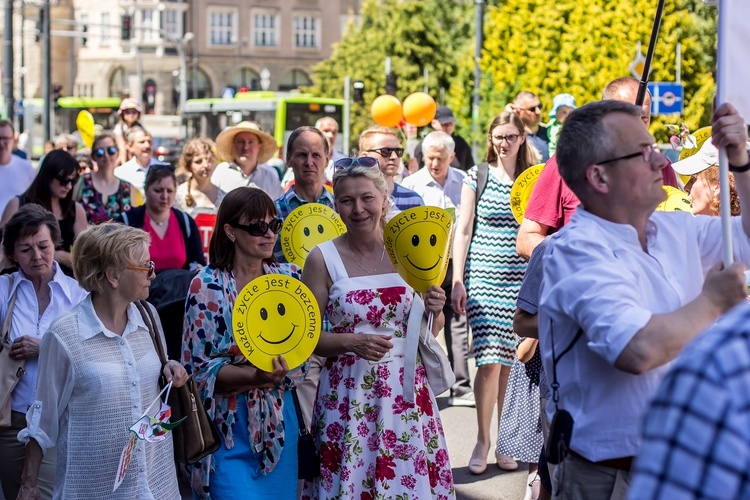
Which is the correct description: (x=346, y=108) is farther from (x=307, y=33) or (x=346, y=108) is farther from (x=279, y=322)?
(x=307, y=33)

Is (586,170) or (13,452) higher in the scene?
(586,170)

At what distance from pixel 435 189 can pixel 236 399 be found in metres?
4.27

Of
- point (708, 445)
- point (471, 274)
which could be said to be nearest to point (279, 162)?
point (471, 274)

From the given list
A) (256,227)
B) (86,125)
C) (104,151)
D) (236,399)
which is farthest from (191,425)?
(86,125)

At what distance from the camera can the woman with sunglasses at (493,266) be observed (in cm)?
729

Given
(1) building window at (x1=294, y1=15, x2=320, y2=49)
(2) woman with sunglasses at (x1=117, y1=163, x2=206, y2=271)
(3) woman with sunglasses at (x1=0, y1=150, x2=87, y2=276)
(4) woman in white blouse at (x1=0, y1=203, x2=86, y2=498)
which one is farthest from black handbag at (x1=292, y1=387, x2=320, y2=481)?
(1) building window at (x1=294, y1=15, x2=320, y2=49)

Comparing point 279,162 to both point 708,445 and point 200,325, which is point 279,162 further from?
point 708,445

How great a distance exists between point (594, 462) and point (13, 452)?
3169 mm

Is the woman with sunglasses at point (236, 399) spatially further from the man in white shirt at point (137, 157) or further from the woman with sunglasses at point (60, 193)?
the man in white shirt at point (137, 157)

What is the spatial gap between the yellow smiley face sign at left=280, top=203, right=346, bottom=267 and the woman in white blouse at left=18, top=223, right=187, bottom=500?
1.41 meters

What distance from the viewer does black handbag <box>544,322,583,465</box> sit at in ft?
9.80

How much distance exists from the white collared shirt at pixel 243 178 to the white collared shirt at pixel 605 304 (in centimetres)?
637

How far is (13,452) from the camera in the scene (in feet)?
17.4

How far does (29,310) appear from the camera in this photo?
5.43m
